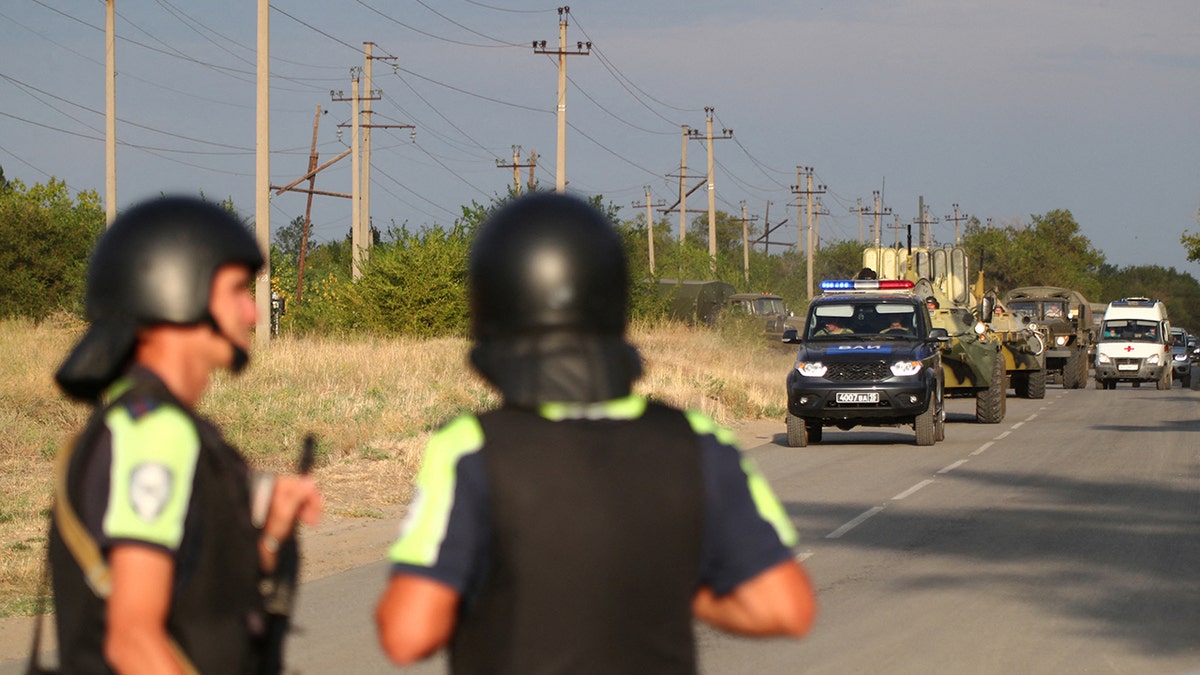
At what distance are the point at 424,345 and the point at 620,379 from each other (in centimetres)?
2905

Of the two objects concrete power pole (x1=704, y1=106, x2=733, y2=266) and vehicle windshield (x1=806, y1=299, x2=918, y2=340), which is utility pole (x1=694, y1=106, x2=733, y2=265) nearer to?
concrete power pole (x1=704, y1=106, x2=733, y2=266)

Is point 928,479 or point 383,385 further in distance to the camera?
point 383,385

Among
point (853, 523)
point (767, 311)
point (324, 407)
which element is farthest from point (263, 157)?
point (767, 311)

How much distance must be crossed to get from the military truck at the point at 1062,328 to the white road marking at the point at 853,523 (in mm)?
27688

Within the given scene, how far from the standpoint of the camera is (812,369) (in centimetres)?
1992

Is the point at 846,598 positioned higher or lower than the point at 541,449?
lower

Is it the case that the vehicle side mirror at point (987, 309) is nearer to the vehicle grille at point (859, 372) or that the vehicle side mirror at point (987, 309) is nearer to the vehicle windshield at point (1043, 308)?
the vehicle grille at point (859, 372)

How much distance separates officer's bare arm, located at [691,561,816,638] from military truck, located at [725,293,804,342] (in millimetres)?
44827

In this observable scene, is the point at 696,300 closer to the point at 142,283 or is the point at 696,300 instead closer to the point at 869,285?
the point at 869,285

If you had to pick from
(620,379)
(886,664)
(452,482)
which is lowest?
(886,664)

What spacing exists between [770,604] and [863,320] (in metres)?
18.9

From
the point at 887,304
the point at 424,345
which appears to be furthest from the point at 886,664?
the point at 424,345

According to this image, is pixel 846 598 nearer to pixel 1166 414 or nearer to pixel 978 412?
pixel 978 412

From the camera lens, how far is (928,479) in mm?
16031
